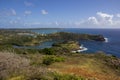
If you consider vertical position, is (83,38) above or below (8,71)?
below

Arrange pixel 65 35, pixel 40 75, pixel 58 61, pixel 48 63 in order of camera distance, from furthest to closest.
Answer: pixel 65 35 < pixel 58 61 < pixel 48 63 < pixel 40 75

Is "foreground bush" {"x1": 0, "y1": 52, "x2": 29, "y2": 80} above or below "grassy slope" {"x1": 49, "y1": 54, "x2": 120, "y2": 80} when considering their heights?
above

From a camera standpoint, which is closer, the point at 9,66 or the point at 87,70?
the point at 9,66

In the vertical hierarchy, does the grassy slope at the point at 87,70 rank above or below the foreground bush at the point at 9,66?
below

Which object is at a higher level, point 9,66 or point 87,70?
point 9,66

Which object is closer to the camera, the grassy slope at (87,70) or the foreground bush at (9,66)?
the foreground bush at (9,66)

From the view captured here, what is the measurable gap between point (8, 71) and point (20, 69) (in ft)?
3.30

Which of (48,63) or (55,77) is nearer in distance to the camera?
(55,77)

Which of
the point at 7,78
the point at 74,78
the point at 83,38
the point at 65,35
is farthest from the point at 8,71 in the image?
the point at 65,35

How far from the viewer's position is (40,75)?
41.3 ft

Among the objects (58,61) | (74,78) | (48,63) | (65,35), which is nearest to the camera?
(74,78)

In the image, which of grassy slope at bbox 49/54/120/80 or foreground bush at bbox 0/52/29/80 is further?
grassy slope at bbox 49/54/120/80

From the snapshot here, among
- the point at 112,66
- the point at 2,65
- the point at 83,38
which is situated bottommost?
the point at 83,38

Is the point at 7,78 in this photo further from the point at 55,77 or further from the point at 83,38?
the point at 83,38
